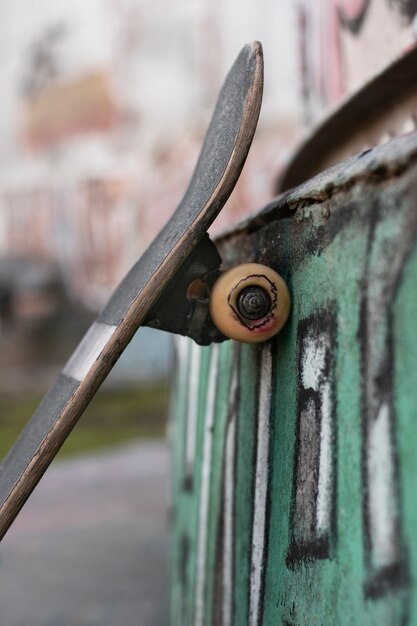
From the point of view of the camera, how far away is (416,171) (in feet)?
2.02

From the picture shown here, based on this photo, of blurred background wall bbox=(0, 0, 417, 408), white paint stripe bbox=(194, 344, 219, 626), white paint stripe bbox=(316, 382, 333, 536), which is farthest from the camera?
blurred background wall bbox=(0, 0, 417, 408)

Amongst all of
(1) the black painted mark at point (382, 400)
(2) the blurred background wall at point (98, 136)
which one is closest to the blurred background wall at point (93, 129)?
(2) the blurred background wall at point (98, 136)

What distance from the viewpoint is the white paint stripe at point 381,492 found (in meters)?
0.64

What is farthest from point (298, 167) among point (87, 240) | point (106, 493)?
point (87, 240)

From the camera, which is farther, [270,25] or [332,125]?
[270,25]

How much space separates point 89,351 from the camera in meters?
0.92

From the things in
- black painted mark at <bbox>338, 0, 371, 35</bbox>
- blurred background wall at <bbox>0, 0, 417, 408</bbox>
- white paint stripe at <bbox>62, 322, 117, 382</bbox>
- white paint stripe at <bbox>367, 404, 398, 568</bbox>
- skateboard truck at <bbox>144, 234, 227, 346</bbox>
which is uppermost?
blurred background wall at <bbox>0, 0, 417, 408</bbox>

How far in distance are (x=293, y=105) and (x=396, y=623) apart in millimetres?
8482

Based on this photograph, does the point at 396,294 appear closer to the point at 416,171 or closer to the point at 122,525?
the point at 416,171

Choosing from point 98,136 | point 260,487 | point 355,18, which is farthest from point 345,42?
point 98,136

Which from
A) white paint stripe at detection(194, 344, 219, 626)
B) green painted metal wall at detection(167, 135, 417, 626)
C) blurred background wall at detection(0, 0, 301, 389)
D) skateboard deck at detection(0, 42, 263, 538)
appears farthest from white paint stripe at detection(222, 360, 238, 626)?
blurred background wall at detection(0, 0, 301, 389)

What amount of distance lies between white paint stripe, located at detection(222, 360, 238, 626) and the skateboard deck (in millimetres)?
234

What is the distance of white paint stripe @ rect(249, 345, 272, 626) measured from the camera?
921mm

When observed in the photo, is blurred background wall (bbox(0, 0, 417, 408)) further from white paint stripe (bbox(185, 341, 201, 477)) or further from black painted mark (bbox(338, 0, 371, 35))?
white paint stripe (bbox(185, 341, 201, 477))
